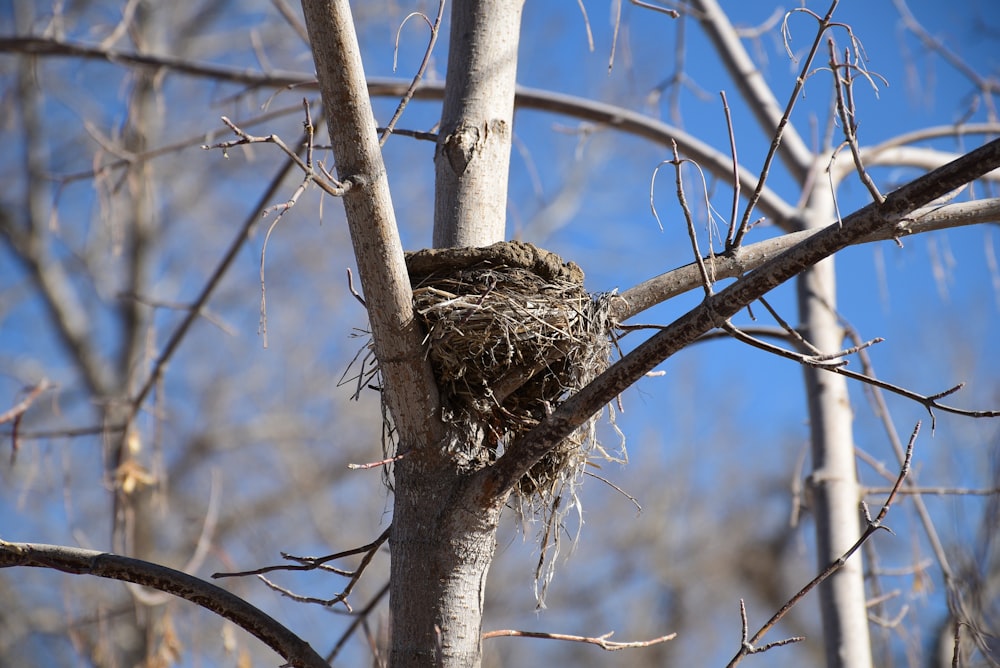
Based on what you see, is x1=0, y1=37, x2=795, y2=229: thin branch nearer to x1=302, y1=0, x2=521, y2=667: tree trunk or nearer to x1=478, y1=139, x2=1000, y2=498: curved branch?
x1=302, y1=0, x2=521, y2=667: tree trunk

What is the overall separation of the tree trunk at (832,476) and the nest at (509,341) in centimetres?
125

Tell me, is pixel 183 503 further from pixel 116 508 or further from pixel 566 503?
pixel 566 503

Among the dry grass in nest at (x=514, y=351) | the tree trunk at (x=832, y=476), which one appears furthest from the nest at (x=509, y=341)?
the tree trunk at (x=832, y=476)

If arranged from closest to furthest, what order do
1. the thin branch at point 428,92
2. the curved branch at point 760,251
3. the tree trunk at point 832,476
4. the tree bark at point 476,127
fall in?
the curved branch at point 760,251 → the tree bark at point 476,127 → the tree trunk at point 832,476 → the thin branch at point 428,92

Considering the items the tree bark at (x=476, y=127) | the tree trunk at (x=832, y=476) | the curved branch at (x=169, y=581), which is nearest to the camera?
the curved branch at (x=169, y=581)

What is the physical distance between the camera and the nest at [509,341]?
1896 mm

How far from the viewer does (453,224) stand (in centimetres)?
223

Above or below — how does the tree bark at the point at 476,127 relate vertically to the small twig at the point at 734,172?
above

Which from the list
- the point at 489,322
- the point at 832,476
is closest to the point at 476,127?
the point at 489,322

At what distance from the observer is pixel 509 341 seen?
1896mm

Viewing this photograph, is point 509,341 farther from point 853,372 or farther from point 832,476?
point 832,476

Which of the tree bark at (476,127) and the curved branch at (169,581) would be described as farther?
the tree bark at (476,127)

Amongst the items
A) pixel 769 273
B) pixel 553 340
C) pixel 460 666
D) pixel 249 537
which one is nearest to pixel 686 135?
pixel 553 340

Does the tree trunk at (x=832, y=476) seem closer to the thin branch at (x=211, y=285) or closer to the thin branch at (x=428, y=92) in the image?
the thin branch at (x=428, y=92)
